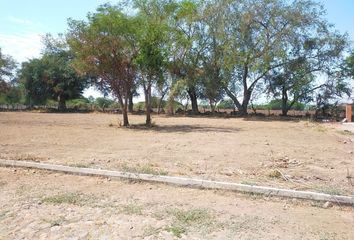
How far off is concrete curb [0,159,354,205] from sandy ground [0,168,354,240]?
0.44 feet

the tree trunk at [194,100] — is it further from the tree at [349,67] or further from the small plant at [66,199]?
the small plant at [66,199]

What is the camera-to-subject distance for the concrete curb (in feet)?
16.5

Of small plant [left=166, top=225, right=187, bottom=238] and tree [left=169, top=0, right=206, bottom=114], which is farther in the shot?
tree [left=169, top=0, right=206, bottom=114]

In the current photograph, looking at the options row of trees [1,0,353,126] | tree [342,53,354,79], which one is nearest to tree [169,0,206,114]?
row of trees [1,0,353,126]

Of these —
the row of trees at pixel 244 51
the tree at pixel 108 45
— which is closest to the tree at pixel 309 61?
the row of trees at pixel 244 51

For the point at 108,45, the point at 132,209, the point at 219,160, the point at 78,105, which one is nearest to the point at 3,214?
the point at 132,209

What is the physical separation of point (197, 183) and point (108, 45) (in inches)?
546

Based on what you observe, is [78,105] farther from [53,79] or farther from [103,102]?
[53,79]

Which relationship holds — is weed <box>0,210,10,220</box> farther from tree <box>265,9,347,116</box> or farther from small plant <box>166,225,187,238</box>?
tree <box>265,9,347,116</box>

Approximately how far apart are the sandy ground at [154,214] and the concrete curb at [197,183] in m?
0.13

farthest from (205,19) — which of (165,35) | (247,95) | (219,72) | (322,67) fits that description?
(165,35)

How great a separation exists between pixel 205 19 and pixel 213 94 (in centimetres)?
694

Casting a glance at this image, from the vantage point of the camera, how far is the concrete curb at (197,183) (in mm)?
5031

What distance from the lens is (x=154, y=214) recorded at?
4.52m
